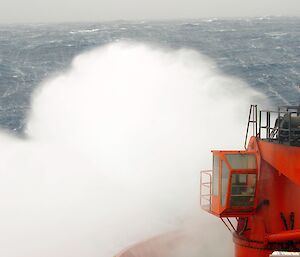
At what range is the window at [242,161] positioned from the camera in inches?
524

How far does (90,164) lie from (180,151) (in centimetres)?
410

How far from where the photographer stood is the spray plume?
21250 millimetres

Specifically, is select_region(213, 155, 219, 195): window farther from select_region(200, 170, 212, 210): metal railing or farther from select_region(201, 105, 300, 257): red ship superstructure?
select_region(200, 170, 212, 210): metal railing

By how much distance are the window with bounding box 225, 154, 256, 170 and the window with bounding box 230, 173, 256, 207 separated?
173 mm

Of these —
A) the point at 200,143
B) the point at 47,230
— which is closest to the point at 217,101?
the point at 200,143

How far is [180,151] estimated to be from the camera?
27750mm

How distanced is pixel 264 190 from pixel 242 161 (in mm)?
894

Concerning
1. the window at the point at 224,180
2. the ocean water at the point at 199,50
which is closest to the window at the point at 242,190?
→ the window at the point at 224,180

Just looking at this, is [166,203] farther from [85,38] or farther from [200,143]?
[85,38]

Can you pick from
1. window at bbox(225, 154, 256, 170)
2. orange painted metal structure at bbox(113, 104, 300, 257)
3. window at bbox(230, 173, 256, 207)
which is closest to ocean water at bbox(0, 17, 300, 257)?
orange painted metal structure at bbox(113, 104, 300, 257)

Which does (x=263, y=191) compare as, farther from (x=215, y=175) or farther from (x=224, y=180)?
(x=215, y=175)

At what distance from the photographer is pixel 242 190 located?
44.2ft

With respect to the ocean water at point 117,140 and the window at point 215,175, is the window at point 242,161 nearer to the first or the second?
the window at point 215,175

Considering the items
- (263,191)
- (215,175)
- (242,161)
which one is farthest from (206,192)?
(242,161)
